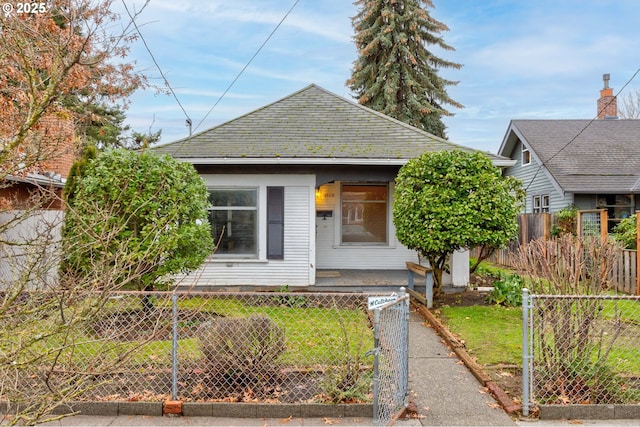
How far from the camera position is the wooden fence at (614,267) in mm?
9602

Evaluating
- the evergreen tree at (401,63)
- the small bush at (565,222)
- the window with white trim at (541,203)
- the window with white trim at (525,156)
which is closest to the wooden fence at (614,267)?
the small bush at (565,222)

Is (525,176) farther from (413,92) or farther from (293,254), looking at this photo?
(293,254)

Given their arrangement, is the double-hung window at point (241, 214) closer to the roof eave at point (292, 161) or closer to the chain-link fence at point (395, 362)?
the roof eave at point (292, 161)

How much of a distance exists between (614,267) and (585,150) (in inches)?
370

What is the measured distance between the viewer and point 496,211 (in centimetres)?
751

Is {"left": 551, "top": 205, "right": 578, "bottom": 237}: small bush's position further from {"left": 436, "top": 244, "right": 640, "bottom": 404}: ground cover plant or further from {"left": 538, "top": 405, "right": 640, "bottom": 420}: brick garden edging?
{"left": 538, "top": 405, "right": 640, "bottom": 420}: brick garden edging

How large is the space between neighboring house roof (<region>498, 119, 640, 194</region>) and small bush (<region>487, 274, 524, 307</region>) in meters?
8.89

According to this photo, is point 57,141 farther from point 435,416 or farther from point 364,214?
point 364,214

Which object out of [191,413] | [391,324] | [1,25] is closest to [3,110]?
[1,25]

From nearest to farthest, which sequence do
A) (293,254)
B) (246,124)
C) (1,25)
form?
(1,25) < (293,254) < (246,124)

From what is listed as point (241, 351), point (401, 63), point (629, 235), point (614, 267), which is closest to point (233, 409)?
point (241, 351)

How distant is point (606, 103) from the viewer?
70.4ft

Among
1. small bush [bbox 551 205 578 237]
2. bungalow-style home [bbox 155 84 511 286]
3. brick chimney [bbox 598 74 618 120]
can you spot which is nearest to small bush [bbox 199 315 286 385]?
bungalow-style home [bbox 155 84 511 286]

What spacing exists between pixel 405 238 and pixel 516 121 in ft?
49.5
